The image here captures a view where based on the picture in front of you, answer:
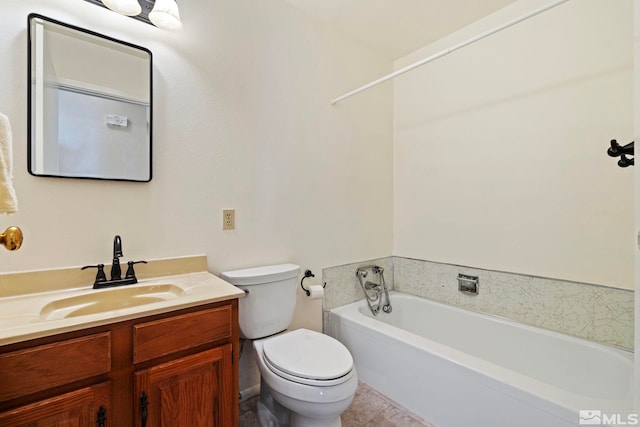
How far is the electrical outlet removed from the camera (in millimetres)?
1691

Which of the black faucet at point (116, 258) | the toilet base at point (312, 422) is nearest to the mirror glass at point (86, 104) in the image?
the black faucet at point (116, 258)

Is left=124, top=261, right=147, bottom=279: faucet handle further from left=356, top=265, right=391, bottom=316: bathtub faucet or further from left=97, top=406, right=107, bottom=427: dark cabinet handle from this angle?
left=356, top=265, right=391, bottom=316: bathtub faucet

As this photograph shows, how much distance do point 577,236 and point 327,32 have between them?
2.06 metres

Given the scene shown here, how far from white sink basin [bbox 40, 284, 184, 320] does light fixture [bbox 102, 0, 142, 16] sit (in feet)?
3.91

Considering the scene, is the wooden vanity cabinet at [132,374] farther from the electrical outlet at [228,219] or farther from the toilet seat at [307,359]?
the electrical outlet at [228,219]

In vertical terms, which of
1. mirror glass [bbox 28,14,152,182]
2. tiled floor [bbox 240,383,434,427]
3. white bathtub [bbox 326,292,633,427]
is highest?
mirror glass [bbox 28,14,152,182]

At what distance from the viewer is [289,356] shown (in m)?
1.46

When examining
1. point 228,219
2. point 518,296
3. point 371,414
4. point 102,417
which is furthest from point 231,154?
point 518,296

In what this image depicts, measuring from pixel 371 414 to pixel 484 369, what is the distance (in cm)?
71

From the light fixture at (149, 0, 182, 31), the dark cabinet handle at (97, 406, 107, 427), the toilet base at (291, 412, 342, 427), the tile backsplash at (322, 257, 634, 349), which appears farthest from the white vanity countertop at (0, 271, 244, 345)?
the light fixture at (149, 0, 182, 31)

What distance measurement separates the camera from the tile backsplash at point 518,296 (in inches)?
63.0

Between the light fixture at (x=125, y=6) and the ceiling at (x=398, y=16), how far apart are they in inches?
38.0

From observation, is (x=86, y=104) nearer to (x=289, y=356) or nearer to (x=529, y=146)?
(x=289, y=356)

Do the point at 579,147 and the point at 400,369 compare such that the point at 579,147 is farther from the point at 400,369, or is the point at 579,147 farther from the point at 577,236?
the point at 400,369
